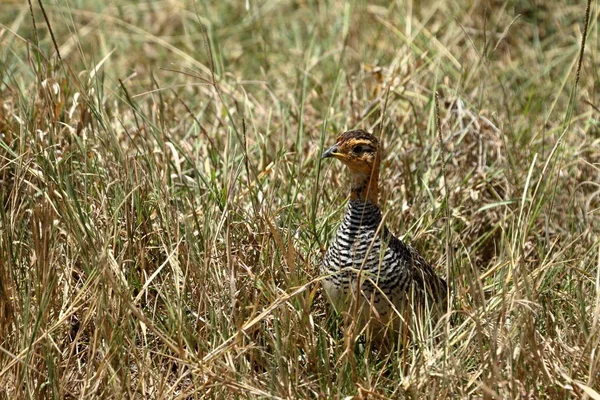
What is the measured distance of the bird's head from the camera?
13.5ft

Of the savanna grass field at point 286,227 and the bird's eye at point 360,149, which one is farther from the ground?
the bird's eye at point 360,149

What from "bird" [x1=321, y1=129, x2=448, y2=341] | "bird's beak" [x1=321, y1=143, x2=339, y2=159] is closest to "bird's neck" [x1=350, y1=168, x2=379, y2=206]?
"bird" [x1=321, y1=129, x2=448, y2=341]

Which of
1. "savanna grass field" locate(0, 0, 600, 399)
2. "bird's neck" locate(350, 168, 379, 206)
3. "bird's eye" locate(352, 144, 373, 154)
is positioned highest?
"bird's eye" locate(352, 144, 373, 154)

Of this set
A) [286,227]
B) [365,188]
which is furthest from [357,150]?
[286,227]

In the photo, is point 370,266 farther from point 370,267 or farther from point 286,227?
point 286,227

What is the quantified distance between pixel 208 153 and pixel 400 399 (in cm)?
182

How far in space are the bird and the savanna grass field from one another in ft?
0.40

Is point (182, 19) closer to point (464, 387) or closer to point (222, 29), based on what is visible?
point (222, 29)

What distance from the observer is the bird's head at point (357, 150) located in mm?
4121

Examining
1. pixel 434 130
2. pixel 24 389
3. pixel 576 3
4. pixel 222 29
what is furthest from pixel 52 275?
pixel 576 3

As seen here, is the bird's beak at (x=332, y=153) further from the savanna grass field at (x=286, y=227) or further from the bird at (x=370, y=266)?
the savanna grass field at (x=286, y=227)

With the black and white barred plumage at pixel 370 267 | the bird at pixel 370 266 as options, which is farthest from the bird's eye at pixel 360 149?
the black and white barred plumage at pixel 370 267

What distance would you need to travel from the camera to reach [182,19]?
23.8ft

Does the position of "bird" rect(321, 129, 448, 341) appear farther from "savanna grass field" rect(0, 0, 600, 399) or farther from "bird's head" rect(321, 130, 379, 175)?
"savanna grass field" rect(0, 0, 600, 399)
